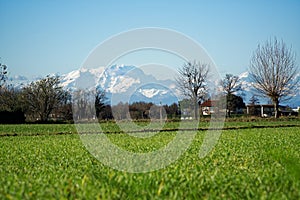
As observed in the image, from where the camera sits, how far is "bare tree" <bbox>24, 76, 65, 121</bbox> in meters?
72.8

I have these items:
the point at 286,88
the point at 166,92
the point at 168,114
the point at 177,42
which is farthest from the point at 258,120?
the point at 177,42

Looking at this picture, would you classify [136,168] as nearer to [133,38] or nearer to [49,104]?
[133,38]

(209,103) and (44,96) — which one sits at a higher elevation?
(44,96)

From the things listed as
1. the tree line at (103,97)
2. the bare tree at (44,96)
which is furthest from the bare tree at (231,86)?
the bare tree at (44,96)

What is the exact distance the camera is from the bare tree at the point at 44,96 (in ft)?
239

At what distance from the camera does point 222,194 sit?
7.09 metres

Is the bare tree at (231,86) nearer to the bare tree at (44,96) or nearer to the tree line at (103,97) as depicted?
the tree line at (103,97)

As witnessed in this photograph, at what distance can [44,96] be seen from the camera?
72938 millimetres

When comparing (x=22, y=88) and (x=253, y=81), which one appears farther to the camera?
(x=22, y=88)

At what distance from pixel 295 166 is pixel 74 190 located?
16.5 ft

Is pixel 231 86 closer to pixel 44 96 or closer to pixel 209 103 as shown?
pixel 209 103

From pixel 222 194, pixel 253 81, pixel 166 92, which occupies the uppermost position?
pixel 253 81

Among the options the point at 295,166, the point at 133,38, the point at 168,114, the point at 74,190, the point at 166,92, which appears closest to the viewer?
the point at 74,190

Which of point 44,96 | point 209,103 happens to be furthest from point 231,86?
point 44,96
